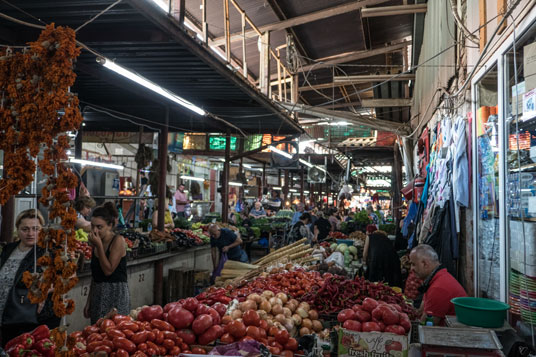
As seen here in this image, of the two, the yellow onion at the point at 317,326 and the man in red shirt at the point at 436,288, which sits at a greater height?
the man in red shirt at the point at 436,288

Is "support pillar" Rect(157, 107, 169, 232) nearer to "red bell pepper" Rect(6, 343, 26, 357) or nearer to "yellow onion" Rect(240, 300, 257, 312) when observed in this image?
"yellow onion" Rect(240, 300, 257, 312)

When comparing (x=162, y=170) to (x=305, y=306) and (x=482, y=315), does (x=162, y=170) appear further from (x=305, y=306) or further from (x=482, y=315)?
(x=482, y=315)

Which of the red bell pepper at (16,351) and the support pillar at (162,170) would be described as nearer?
the red bell pepper at (16,351)

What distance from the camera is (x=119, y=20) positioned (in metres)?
4.64

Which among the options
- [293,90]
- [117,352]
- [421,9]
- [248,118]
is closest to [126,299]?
[117,352]

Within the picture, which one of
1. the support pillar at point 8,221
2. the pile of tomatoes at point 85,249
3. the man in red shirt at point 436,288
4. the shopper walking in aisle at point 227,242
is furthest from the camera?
the shopper walking in aisle at point 227,242

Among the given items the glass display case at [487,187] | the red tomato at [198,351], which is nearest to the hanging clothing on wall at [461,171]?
the glass display case at [487,187]

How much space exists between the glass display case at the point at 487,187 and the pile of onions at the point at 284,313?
181 cm

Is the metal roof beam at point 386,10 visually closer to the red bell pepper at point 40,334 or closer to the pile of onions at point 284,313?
the pile of onions at point 284,313

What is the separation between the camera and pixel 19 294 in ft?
12.6

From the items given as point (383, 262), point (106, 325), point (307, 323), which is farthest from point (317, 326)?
point (383, 262)

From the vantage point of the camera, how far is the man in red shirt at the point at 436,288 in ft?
13.8

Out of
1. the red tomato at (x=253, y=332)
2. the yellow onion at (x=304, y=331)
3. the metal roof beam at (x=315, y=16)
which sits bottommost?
the yellow onion at (x=304, y=331)

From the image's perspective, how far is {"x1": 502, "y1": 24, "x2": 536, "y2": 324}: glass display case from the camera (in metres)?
3.23
